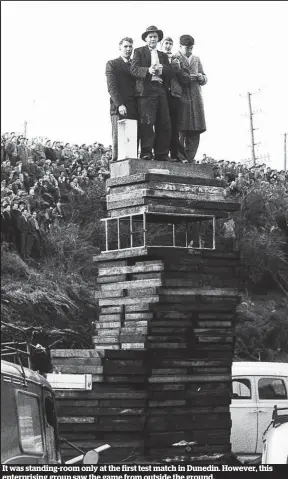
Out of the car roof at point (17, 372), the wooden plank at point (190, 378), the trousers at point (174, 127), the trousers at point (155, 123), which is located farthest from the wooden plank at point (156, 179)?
the car roof at point (17, 372)

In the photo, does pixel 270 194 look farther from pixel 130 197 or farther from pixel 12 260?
pixel 12 260

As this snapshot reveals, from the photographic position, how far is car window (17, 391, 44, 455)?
20.8 ft

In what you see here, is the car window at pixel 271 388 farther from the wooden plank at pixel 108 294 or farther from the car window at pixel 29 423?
the car window at pixel 29 423

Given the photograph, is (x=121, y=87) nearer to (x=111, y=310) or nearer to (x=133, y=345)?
(x=111, y=310)

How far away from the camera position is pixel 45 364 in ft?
39.5

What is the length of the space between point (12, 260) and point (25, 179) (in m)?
1.23

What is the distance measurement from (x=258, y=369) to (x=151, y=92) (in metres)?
2.92

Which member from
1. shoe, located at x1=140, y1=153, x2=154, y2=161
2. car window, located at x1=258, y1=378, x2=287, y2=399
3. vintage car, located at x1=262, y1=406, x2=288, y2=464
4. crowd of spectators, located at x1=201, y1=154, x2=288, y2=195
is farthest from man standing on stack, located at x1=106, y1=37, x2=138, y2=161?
vintage car, located at x1=262, y1=406, x2=288, y2=464

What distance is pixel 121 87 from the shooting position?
38.1 feet

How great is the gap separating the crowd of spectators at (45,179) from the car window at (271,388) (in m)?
2.54

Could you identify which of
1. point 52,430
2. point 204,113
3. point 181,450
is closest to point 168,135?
point 204,113

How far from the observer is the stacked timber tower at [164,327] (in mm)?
10812

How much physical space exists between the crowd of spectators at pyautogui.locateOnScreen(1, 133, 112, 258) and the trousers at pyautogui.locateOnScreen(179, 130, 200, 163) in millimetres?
1284

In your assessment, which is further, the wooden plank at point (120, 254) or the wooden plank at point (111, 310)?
the wooden plank at point (111, 310)
